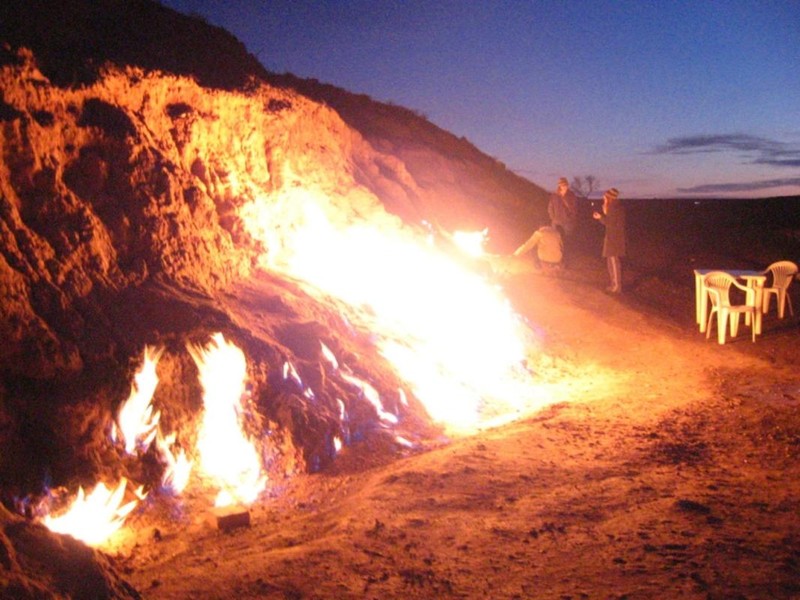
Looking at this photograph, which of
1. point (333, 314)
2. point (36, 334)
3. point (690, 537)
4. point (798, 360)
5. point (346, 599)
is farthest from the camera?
point (798, 360)

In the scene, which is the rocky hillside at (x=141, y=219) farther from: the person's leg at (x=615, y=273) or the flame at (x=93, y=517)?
the person's leg at (x=615, y=273)

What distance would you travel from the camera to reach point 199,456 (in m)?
6.36

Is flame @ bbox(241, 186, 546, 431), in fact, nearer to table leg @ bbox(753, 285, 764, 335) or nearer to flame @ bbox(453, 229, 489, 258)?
flame @ bbox(453, 229, 489, 258)

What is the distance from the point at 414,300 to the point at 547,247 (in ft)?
20.8

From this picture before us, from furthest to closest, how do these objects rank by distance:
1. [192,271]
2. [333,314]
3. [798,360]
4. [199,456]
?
[798,360], [333,314], [192,271], [199,456]

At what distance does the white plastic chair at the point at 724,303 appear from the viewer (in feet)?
37.9

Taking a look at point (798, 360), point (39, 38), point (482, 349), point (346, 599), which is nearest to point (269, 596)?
point (346, 599)

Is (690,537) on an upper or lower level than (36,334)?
lower

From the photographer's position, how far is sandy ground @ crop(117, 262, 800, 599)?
419cm

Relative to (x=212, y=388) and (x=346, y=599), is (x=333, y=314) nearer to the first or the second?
(x=212, y=388)

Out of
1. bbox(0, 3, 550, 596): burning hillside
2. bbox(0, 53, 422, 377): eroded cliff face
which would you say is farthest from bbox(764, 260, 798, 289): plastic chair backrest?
bbox(0, 53, 422, 377): eroded cliff face

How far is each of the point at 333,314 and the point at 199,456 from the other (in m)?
3.02

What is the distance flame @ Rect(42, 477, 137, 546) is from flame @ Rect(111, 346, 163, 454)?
49 cm

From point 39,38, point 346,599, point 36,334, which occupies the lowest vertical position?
point 346,599
